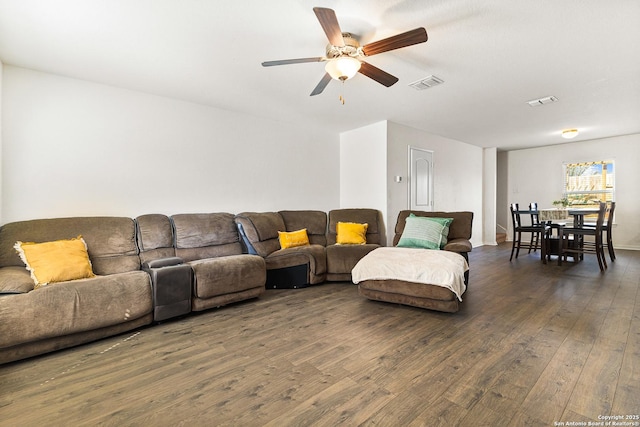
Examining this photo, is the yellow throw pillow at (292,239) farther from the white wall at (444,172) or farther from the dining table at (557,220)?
the dining table at (557,220)

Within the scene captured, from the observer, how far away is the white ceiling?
2.00 meters

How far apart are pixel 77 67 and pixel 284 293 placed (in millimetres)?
3209

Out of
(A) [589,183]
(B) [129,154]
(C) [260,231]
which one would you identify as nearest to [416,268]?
(C) [260,231]

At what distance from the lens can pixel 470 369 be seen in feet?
5.84

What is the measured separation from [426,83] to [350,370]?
307cm

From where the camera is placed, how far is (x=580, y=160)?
6457 mm

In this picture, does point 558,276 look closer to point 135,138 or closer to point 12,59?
point 135,138

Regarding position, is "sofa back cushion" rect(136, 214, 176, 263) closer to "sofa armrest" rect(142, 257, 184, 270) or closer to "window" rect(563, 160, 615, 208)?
"sofa armrest" rect(142, 257, 184, 270)

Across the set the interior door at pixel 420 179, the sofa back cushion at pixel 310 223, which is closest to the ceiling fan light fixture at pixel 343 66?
the sofa back cushion at pixel 310 223

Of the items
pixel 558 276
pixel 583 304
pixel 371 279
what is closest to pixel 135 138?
pixel 371 279

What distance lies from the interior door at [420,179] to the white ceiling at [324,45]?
122 centimetres

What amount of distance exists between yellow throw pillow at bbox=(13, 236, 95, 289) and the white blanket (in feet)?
8.41

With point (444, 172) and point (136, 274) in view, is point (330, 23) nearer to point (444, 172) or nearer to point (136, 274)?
point (136, 274)

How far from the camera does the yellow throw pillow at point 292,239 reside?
402 cm
